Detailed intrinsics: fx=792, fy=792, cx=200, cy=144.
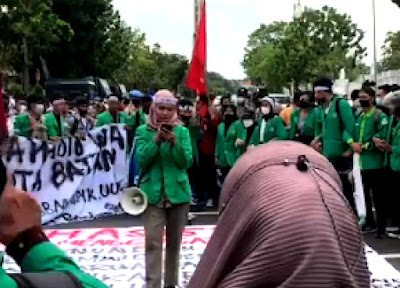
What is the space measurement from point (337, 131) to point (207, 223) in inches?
83.3

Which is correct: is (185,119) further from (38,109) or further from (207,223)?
(38,109)

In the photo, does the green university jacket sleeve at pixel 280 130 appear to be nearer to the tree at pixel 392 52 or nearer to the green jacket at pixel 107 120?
the green jacket at pixel 107 120

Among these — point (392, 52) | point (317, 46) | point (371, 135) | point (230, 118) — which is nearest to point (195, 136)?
point (230, 118)

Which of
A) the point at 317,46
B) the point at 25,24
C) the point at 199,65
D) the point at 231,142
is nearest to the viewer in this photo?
the point at 199,65

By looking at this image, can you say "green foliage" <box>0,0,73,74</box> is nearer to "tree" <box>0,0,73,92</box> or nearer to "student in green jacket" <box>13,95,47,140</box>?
"tree" <box>0,0,73,92</box>

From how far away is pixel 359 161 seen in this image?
30.9 feet

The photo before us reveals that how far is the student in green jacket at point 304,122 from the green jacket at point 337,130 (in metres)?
1.33

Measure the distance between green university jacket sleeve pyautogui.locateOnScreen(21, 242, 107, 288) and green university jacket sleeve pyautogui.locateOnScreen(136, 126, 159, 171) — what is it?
3.99 metres

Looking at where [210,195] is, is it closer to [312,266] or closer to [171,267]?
[171,267]

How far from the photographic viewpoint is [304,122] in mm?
11656

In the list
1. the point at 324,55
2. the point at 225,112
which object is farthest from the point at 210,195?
the point at 324,55

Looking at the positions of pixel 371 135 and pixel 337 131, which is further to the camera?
pixel 337 131

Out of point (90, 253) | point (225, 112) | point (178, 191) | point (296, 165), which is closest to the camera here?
point (296, 165)

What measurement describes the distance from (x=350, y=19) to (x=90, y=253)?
42369mm
